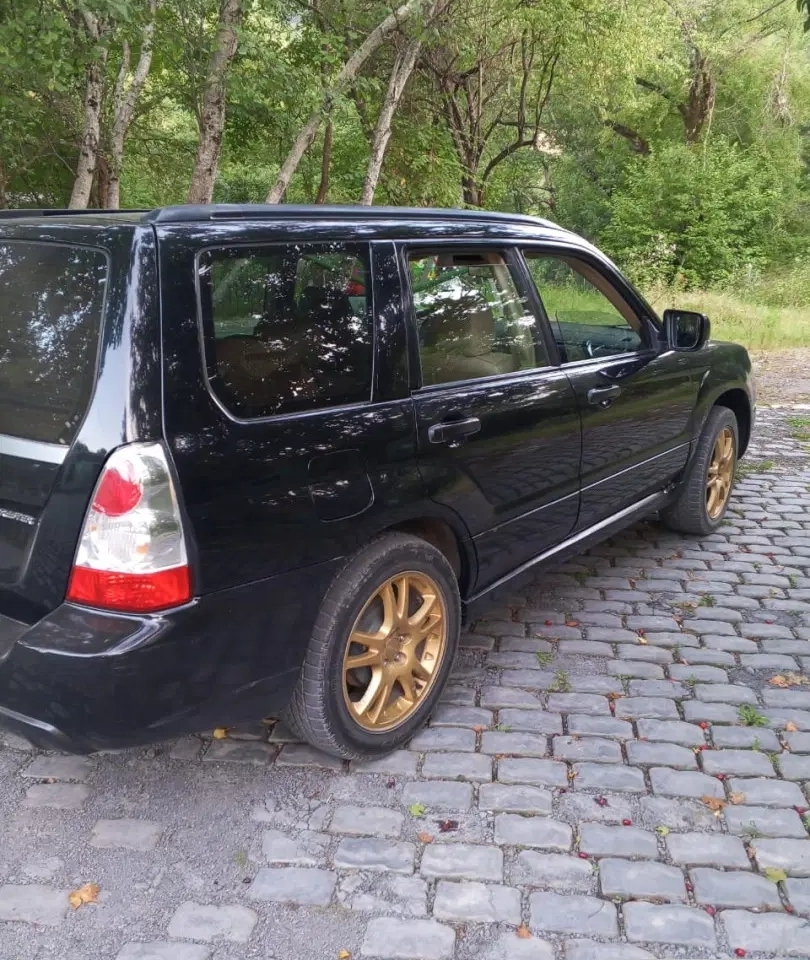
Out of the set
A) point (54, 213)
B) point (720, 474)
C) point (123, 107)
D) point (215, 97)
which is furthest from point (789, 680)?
point (123, 107)

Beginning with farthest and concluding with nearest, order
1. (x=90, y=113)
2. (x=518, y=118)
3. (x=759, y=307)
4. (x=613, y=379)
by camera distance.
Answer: (x=518, y=118), (x=759, y=307), (x=90, y=113), (x=613, y=379)

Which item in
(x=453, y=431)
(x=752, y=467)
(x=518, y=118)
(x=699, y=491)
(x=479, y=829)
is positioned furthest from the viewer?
(x=518, y=118)

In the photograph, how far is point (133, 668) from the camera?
2.27 meters

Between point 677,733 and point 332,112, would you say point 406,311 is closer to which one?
point 677,733

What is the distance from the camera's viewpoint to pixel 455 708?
342 cm

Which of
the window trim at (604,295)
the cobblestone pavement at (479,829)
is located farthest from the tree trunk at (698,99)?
the cobblestone pavement at (479,829)

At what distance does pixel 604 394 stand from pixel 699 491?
5.00ft

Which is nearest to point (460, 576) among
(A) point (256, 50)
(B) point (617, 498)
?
(B) point (617, 498)

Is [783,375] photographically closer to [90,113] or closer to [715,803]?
[90,113]

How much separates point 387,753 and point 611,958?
1065 mm

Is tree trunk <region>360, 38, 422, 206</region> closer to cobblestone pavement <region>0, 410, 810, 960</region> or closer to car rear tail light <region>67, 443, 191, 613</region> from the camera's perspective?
cobblestone pavement <region>0, 410, 810, 960</region>

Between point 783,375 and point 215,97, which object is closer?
point 215,97

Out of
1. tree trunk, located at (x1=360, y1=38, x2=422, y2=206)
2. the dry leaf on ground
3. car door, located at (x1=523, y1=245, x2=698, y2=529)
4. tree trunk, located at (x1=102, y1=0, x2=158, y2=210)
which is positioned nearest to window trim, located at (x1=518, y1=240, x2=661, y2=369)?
car door, located at (x1=523, y1=245, x2=698, y2=529)

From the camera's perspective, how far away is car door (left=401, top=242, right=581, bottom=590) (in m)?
3.07
